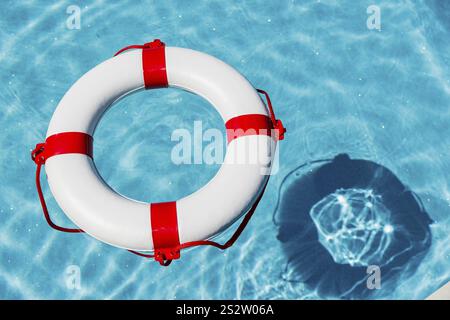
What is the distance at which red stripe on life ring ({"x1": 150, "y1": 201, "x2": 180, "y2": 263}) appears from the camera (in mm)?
2041

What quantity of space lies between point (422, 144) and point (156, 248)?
163 centimetres

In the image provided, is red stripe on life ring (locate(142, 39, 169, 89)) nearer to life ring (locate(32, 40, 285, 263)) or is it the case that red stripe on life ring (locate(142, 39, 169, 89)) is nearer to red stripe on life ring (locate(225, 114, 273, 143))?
life ring (locate(32, 40, 285, 263))

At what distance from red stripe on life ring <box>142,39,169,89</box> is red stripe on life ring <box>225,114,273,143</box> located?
15.0 inches

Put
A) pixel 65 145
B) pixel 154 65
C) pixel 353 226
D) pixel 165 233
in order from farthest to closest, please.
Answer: pixel 353 226
pixel 154 65
pixel 65 145
pixel 165 233

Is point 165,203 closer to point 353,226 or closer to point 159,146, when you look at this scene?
point 159,146

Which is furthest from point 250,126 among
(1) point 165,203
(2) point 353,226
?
(2) point 353,226

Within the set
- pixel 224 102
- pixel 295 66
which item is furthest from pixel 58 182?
pixel 295 66

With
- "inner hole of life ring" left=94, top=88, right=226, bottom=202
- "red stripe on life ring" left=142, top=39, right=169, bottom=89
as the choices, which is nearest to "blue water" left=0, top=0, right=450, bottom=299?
"inner hole of life ring" left=94, top=88, right=226, bottom=202

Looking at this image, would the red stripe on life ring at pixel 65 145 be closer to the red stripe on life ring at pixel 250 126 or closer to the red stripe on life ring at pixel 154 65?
the red stripe on life ring at pixel 154 65

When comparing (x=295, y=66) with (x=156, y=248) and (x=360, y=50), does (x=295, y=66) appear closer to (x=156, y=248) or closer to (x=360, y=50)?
(x=360, y=50)

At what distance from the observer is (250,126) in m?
2.18

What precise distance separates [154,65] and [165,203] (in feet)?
2.00

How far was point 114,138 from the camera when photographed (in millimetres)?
2896

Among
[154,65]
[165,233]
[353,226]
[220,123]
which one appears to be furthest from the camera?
[220,123]
